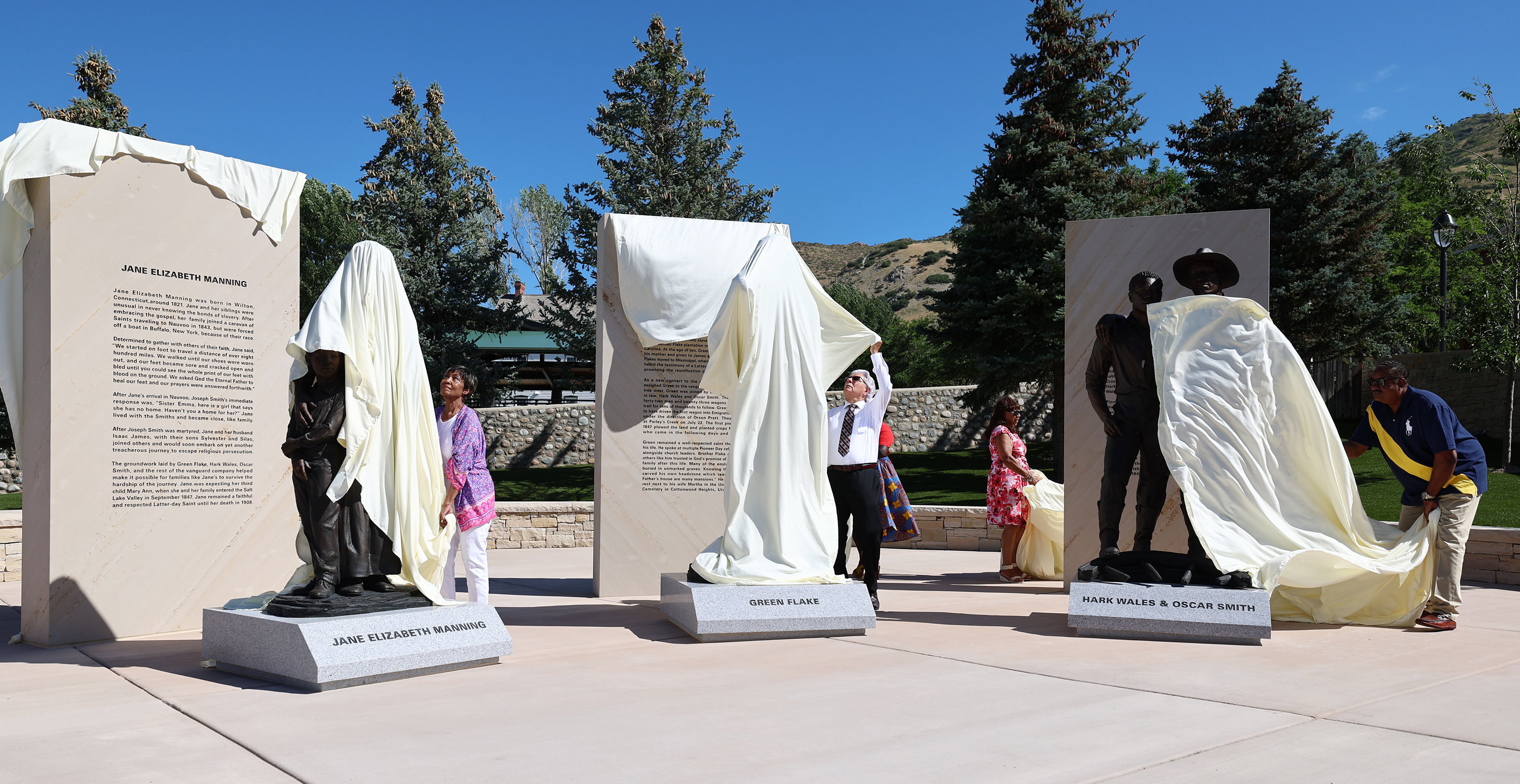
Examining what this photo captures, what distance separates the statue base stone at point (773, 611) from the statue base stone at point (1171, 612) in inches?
52.3

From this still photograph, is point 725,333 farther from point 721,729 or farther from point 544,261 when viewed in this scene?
point 544,261

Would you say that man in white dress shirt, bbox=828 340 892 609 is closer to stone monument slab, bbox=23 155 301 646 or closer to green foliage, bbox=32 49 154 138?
stone monument slab, bbox=23 155 301 646

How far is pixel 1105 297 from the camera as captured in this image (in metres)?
8.02

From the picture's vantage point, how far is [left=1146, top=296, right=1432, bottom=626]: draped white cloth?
20.4 feet

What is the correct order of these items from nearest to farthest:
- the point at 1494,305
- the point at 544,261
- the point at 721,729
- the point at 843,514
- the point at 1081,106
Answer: the point at 721,729 → the point at 843,514 → the point at 1494,305 → the point at 1081,106 → the point at 544,261

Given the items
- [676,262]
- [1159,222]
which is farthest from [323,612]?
[1159,222]

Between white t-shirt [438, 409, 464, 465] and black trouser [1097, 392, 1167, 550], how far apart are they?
4290 millimetres

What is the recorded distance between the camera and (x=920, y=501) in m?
16.0

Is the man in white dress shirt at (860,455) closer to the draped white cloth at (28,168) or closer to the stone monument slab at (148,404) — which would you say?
the stone monument slab at (148,404)

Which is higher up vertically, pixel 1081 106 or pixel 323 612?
pixel 1081 106

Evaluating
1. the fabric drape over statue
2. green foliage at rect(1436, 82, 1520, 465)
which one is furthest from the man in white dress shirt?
green foliage at rect(1436, 82, 1520, 465)

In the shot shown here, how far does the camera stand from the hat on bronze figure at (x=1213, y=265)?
6629 millimetres

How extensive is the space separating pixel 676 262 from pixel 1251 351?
437cm

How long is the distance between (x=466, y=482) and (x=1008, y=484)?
4.86m
